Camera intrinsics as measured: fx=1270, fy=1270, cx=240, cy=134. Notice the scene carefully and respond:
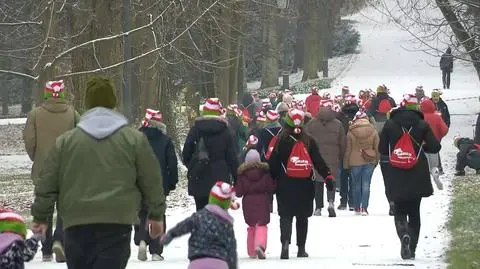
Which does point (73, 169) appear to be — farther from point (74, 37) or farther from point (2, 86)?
point (2, 86)

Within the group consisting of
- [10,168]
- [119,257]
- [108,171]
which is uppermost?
[108,171]

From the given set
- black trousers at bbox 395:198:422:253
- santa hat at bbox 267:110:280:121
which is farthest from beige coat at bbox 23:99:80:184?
santa hat at bbox 267:110:280:121

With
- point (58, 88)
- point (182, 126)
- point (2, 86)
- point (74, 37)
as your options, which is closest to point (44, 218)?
point (58, 88)

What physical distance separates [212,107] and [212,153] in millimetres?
511

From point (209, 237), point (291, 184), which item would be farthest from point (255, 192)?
point (209, 237)

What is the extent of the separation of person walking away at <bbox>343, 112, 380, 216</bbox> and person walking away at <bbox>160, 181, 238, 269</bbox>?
35.5 feet

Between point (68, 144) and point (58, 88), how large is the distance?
508cm

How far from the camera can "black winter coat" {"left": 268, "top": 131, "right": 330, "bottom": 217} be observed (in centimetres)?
1405

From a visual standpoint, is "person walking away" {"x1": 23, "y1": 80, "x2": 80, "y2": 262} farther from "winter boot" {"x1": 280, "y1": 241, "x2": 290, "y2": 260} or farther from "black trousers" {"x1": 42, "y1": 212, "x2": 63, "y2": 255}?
"winter boot" {"x1": 280, "y1": 241, "x2": 290, "y2": 260}

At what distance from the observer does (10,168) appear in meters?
39.3

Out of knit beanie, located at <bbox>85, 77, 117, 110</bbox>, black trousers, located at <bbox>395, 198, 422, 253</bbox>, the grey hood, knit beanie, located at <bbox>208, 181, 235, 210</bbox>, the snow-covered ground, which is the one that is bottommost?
the snow-covered ground

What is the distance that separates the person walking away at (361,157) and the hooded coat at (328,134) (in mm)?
355

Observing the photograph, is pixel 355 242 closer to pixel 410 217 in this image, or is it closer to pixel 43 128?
pixel 410 217

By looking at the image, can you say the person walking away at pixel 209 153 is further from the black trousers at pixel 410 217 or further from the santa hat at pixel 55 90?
the black trousers at pixel 410 217
